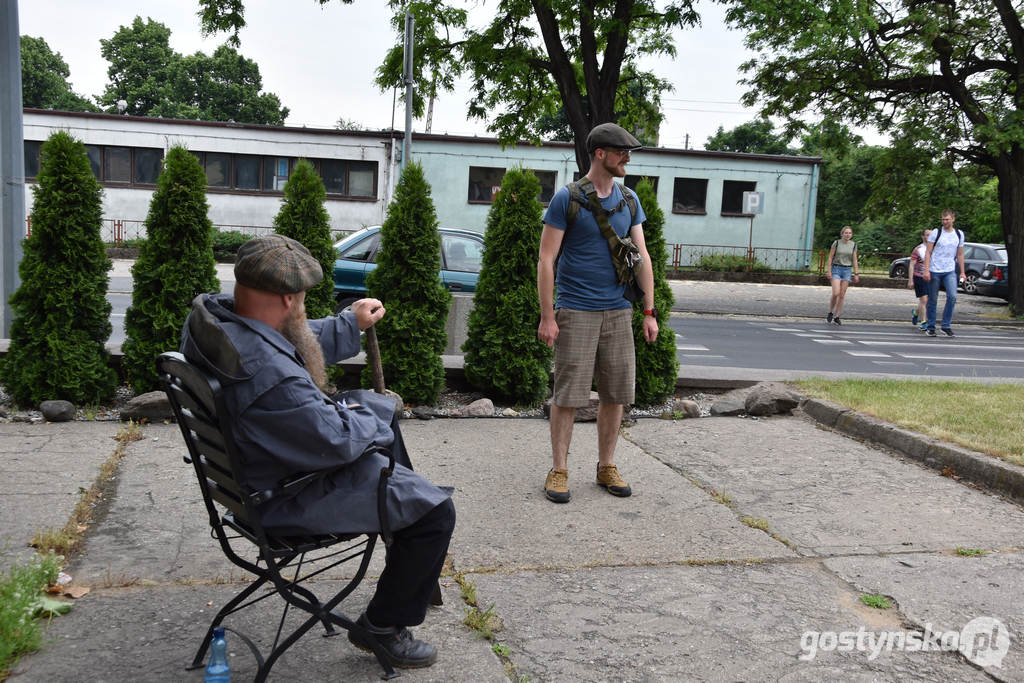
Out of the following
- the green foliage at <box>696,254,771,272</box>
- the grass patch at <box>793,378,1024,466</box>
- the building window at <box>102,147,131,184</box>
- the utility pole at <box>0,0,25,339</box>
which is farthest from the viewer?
the building window at <box>102,147,131,184</box>

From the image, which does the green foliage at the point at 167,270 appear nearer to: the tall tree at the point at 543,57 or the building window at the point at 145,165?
the tall tree at the point at 543,57

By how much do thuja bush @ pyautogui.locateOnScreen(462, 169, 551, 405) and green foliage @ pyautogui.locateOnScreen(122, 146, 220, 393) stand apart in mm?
2236

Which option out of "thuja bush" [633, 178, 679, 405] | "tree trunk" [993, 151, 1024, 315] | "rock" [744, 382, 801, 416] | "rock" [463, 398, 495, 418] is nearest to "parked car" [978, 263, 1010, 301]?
"tree trunk" [993, 151, 1024, 315]

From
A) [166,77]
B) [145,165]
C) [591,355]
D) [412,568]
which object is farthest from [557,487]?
[166,77]

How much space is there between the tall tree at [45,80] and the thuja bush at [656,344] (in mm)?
77629

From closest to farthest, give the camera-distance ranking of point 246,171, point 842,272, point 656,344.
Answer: point 656,344, point 842,272, point 246,171

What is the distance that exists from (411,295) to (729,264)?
82.3ft

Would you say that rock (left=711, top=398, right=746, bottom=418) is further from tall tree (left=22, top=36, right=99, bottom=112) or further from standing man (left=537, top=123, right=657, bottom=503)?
tall tree (left=22, top=36, right=99, bottom=112)

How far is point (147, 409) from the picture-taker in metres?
6.55

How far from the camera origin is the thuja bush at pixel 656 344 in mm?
7566

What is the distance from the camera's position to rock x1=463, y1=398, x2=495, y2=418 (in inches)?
286

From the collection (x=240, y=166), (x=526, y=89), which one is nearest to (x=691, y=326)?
(x=526, y=89)

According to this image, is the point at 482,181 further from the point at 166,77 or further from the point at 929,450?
the point at 166,77

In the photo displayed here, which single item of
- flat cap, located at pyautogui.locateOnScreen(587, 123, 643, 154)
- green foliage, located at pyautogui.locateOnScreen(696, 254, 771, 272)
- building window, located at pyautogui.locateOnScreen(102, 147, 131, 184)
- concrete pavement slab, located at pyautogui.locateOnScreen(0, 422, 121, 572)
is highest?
building window, located at pyautogui.locateOnScreen(102, 147, 131, 184)
